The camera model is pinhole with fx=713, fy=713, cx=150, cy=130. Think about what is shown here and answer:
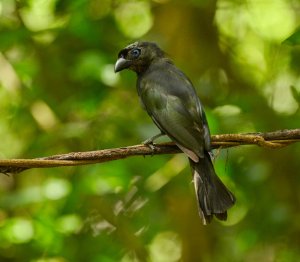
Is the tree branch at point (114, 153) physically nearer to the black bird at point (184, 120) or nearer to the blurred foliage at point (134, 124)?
the black bird at point (184, 120)

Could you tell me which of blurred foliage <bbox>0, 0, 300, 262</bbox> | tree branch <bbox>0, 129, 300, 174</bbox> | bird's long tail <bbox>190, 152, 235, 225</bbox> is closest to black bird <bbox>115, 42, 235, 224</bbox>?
bird's long tail <bbox>190, 152, 235, 225</bbox>

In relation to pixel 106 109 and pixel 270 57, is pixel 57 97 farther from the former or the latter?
pixel 270 57

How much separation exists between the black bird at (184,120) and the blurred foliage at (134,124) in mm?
188

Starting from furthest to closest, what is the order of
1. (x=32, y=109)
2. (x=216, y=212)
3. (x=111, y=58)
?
(x=32, y=109)
(x=111, y=58)
(x=216, y=212)

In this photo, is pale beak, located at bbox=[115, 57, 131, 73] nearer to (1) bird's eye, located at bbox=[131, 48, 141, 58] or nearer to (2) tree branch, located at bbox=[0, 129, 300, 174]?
(1) bird's eye, located at bbox=[131, 48, 141, 58]

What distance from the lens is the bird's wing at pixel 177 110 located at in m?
3.38

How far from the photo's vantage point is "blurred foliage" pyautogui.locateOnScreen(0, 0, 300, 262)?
171 inches

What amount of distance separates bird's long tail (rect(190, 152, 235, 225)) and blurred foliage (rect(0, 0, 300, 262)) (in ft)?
0.80

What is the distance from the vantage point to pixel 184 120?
3580 millimetres

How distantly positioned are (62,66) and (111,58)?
131 cm

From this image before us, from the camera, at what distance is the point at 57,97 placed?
19.2 feet

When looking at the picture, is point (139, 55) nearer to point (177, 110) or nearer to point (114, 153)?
point (177, 110)

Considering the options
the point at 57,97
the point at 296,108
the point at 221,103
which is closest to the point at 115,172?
the point at 221,103

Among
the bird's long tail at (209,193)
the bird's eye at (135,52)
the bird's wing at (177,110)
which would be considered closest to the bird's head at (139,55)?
the bird's eye at (135,52)
